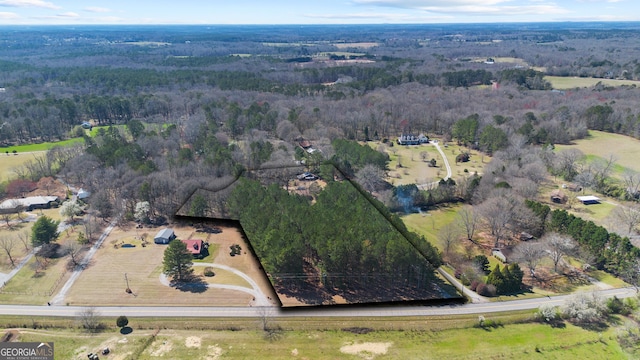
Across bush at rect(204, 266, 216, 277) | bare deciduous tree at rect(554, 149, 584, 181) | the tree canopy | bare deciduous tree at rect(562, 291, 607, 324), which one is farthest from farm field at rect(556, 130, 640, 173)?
the tree canopy

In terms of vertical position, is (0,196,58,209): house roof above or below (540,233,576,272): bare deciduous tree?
below

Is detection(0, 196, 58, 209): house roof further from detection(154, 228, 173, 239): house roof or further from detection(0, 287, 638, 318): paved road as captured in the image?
detection(0, 287, 638, 318): paved road

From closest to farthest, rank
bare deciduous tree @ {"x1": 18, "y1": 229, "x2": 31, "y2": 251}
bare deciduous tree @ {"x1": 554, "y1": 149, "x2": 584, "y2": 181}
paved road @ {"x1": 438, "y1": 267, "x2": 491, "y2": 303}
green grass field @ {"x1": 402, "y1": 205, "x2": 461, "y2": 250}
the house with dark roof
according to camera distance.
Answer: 1. paved road @ {"x1": 438, "y1": 267, "x2": 491, "y2": 303}
2. bare deciduous tree @ {"x1": 18, "y1": 229, "x2": 31, "y2": 251}
3. green grass field @ {"x1": 402, "y1": 205, "x2": 461, "y2": 250}
4. bare deciduous tree @ {"x1": 554, "y1": 149, "x2": 584, "y2": 181}
5. the house with dark roof

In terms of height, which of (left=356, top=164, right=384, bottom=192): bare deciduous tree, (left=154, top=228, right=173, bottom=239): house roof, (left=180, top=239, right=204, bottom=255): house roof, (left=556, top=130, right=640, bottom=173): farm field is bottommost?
(left=154, top=228, right=173, bottom=239): house roof

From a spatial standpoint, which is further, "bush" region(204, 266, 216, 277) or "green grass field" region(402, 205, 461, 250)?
"green grass field" region(402, 205, 461, 250)

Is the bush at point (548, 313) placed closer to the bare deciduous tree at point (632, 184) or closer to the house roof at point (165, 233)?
the bare deciduous tree at point (632, 184)

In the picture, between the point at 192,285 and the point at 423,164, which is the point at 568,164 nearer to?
the point at 423,164

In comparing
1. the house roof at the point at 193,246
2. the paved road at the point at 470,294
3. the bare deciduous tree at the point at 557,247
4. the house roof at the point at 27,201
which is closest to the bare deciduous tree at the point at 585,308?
the paved road at the point at 470,294
